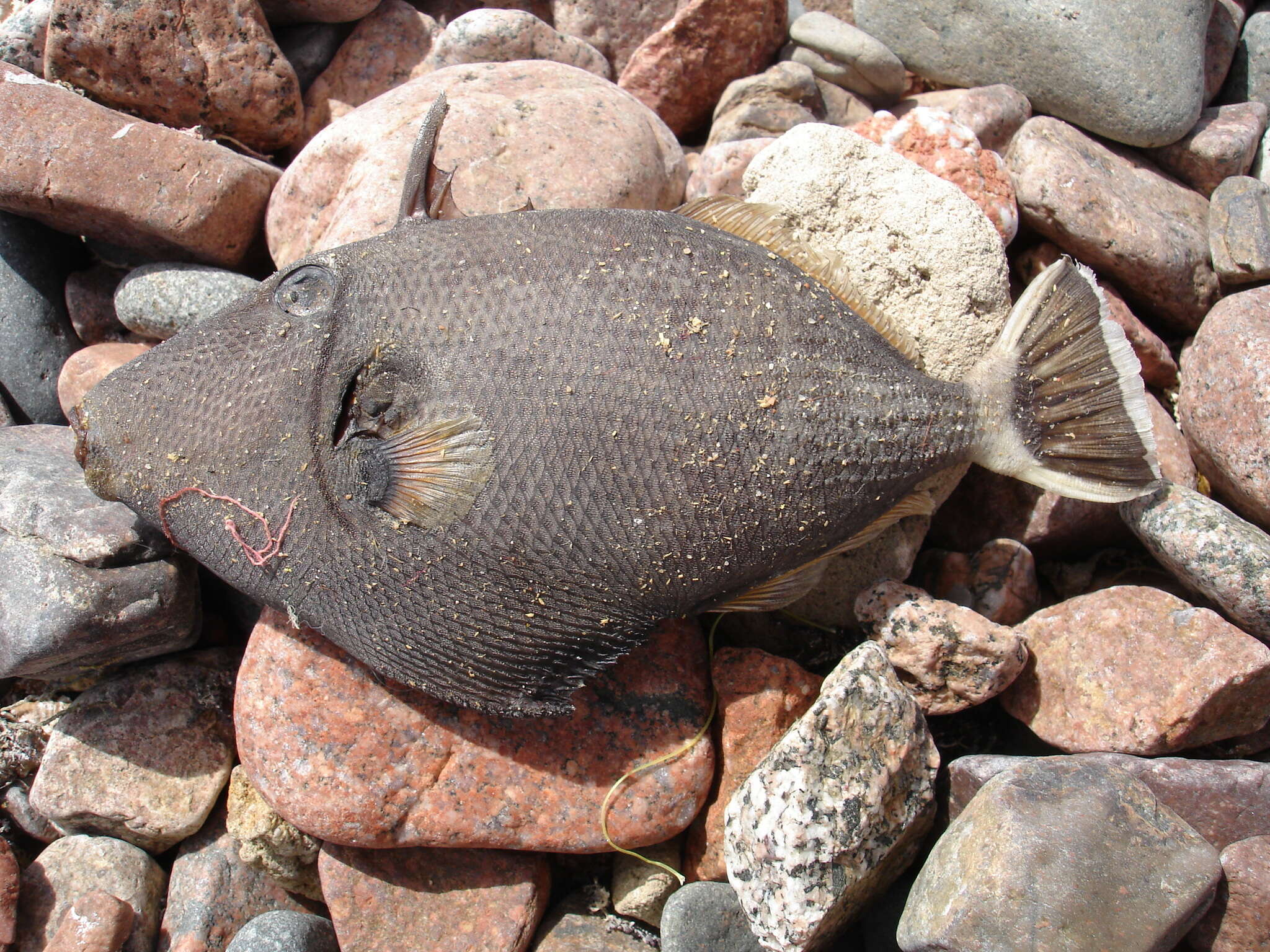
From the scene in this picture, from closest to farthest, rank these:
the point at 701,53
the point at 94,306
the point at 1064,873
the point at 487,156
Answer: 1. the point at 1064,873
2. the point at 487,156
3. the point at 94,306
4. the point at 701,53

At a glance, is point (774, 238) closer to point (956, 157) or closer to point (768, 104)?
point (956, 157)

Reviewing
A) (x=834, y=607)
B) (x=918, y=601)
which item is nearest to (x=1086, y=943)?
(x=918, y=601)

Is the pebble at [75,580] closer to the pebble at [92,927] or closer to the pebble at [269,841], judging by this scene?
the pebble at [269,841]

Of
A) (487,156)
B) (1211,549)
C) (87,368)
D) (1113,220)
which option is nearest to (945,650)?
(1211,549)

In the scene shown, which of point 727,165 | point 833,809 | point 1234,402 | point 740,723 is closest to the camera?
point 833,809

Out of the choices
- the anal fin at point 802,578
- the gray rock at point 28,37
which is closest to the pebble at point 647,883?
the anal fin at point 802,578

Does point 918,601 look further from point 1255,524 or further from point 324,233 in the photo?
point 324,233
